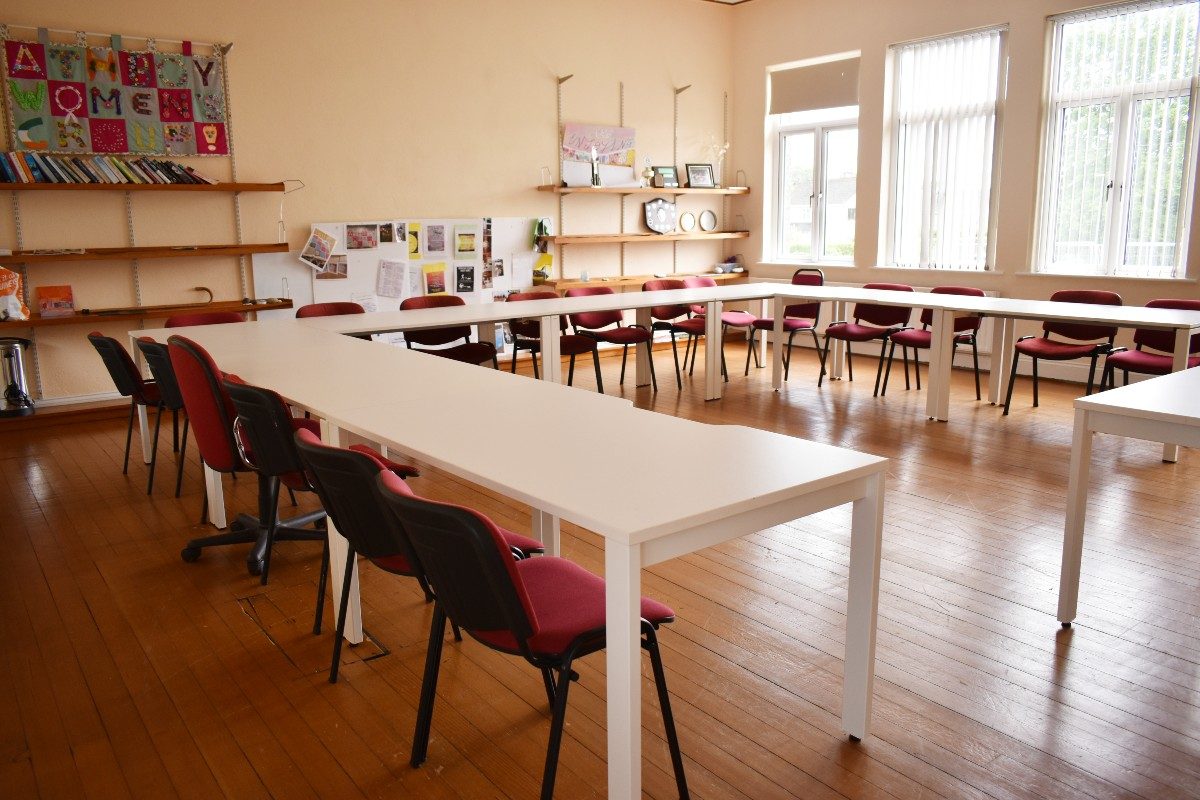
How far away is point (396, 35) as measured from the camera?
717cm

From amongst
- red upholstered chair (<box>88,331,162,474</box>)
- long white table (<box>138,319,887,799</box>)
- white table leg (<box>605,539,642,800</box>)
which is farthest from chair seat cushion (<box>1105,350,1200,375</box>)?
red upholstered chair (<box>88,331,162,474</box>)

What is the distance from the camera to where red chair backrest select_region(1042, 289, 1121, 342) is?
19.1 ft

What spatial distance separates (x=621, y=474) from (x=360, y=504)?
0.63m

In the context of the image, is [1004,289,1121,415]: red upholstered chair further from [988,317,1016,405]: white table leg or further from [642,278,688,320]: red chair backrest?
[642,278,688,320]: red chair backrest

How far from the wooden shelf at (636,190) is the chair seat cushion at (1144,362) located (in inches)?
176

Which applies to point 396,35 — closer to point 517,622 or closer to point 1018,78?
point 1018,78

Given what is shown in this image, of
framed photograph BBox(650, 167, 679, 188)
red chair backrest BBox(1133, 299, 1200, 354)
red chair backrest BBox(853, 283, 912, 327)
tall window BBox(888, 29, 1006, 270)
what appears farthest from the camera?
framed photograph BBox(650, 167, 679, 188)

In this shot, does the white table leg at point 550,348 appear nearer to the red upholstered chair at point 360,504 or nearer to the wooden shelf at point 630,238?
the wooden shelf at point 630,238

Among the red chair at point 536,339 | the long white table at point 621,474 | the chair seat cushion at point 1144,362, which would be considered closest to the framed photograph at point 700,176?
the red chair at point 536,339

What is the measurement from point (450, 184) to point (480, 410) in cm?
517

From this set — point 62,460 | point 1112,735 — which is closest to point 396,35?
point 62,460

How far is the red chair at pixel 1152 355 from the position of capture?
5102mm

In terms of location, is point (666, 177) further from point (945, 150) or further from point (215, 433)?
point (215, 433)

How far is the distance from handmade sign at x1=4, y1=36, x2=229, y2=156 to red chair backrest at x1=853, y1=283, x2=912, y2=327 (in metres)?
4.81
